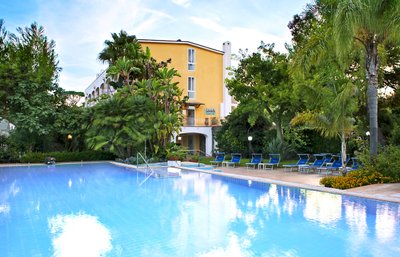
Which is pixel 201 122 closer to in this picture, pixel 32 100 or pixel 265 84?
pixel 265 84

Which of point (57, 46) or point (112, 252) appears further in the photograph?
point (57, 46)

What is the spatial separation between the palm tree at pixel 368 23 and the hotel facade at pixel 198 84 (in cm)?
2035

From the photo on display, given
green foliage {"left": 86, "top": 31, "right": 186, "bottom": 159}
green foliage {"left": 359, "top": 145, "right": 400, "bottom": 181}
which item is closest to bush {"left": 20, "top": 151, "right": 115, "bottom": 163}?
green foliage {"left": 86, "top": 31, "right": 186, "bottom": 159}

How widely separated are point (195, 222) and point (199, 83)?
27.3 m

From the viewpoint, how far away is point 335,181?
12602 mm

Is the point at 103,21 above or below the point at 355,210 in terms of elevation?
above

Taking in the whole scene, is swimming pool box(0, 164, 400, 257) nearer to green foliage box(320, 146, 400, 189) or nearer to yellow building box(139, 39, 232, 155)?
green foliage box(320, 146, 400, 189)

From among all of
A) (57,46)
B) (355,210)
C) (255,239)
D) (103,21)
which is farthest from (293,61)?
(57,46)

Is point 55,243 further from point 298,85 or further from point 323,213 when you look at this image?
point 298,85

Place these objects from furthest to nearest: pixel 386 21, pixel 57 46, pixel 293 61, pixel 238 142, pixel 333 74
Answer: pixel 57 46 < pixel 238 142 < pixel 333 74 < pixel 293 61 < pixel 386 21

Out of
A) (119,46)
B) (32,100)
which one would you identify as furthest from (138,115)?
(32,100)

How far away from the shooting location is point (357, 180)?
41.4 feet

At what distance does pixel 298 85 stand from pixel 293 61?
3.02 metres

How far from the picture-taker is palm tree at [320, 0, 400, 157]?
453 inches
